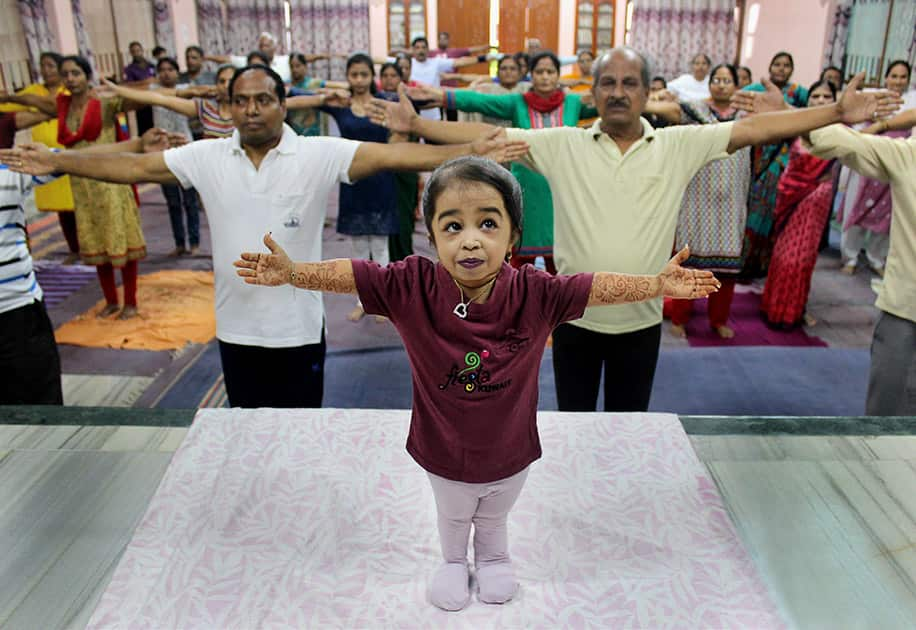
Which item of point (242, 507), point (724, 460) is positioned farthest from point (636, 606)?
point (242, 507)

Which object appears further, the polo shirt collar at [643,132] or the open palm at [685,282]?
the polo shirt collar at [643,132]

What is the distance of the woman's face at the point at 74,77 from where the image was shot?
3758mm

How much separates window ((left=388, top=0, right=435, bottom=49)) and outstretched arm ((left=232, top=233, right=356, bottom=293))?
35.6 feet

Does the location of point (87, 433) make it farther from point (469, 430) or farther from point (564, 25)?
point (564, 25)

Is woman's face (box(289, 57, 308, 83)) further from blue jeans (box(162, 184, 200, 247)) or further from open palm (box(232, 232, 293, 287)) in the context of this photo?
open palm (box(232, 232, 293, 287))

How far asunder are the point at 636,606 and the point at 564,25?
440 inches

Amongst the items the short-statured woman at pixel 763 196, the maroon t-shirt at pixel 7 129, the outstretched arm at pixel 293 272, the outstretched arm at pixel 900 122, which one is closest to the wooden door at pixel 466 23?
the short-statured woman at pixel 763 196

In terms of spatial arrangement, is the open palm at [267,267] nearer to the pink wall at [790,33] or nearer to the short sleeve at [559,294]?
the short sleeve at [559,294]

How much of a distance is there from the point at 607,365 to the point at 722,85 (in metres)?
2.33

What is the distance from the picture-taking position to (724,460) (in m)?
1.91

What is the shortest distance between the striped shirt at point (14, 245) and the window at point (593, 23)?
33.8 feet

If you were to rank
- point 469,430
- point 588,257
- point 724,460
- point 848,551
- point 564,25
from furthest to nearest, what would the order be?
point 564,25
point 588,257
point 724,460
point 848,551
point 469,430

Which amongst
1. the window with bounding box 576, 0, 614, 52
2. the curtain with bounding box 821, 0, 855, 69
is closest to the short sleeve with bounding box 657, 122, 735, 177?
the curtain with bounding box 821, 0, 855, 69

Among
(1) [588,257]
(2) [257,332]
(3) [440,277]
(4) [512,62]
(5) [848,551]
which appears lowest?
(5) [848,551]
